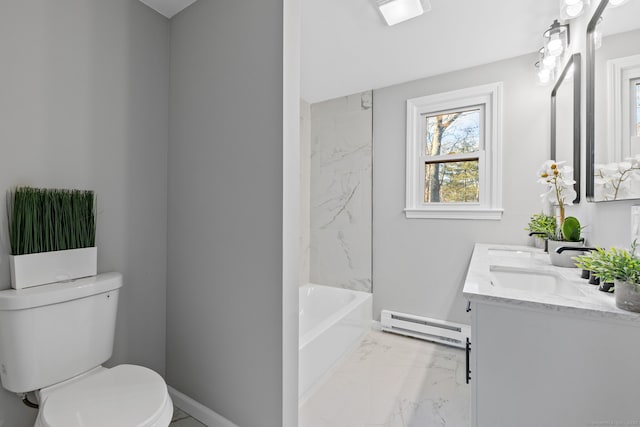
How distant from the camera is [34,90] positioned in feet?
4.05

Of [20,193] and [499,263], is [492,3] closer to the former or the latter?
[499,263]

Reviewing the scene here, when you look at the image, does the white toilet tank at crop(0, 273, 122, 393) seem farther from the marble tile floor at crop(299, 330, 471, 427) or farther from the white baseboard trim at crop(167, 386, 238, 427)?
the marble tile floor at crop(299, 330, 471, 427)

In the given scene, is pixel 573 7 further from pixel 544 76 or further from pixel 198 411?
pixel 198 411

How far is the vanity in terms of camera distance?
78cm

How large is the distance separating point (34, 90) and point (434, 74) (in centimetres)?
268

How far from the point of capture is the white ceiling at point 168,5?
159cm

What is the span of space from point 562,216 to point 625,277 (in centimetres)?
96

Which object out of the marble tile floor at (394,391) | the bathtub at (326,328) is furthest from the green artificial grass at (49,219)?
the marble tile floor at (394,391)

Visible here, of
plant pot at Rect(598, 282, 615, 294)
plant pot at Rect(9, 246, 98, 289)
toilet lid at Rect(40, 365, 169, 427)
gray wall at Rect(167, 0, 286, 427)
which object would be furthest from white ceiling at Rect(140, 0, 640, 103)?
toilet lid at Rect(40, 365, 169, 427)

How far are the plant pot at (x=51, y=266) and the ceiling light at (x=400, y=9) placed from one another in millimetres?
2077

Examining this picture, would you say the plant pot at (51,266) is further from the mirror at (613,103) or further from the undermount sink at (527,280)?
the mirror at (613,103)

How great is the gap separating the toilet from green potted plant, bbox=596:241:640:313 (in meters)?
1.49

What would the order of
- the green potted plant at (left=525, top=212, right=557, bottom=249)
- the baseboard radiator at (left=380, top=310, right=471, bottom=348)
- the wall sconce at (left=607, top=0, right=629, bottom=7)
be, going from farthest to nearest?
the baseboard radiator at (left=380, top=310, right=471, bottom=348)
the green potted plant at (left=525, top=212, right=557, bottom=249)
the wall sconce at (left=607, top=0, right=629, bottom=7)

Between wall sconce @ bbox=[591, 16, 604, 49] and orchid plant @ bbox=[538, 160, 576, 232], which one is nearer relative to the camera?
wall sconce @ bbox=[591, 16, 604, 49]
